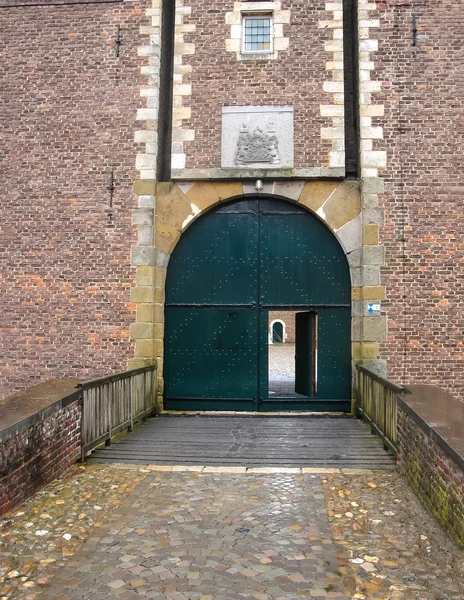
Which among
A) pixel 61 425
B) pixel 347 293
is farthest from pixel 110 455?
pixel 347 293

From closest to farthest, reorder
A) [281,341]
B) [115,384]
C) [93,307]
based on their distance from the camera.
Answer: [115,384] → [93,307] → [281,341]

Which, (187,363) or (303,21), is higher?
(303,21)

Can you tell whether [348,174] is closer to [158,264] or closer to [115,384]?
[158,264]

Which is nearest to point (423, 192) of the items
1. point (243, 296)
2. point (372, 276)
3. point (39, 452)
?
point (372, 276)

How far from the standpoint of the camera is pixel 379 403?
7195mm

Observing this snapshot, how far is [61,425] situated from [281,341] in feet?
119

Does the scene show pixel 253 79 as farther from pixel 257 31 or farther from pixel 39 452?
pixel 39 452

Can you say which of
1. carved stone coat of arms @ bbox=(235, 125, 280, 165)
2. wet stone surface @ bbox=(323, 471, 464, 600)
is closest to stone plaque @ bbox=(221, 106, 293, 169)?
carved stone coat of arms @ bbox=(235, 125, 280, 165)

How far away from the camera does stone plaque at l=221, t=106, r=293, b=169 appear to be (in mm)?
9430

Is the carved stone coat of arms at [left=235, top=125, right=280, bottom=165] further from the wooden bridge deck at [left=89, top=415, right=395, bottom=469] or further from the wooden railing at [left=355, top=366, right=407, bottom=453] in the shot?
the wooden bridge deck at [left=89, top=415, right=395, bottom=469]

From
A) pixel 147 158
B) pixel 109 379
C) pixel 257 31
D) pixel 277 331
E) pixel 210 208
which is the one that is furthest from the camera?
pixel 277 331

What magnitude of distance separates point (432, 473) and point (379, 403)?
263cm

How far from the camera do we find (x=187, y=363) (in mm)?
9648

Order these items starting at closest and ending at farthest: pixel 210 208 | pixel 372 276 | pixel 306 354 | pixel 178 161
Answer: pixel 372 276 → pixel 178 161 → pixel 210 208 → pixel 306 354
